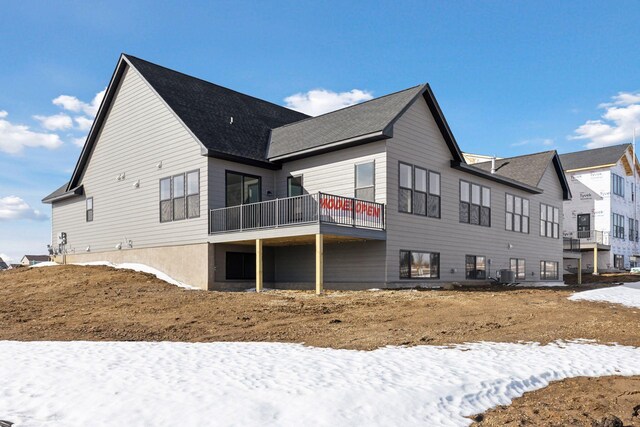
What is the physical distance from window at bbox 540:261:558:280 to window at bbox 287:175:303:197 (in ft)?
53.9

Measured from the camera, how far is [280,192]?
21.9 meters

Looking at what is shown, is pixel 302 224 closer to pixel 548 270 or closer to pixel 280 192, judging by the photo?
pixel 280 192

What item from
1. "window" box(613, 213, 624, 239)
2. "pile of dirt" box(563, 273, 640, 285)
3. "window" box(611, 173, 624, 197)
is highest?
"window" box(611, 173, 624, 197)

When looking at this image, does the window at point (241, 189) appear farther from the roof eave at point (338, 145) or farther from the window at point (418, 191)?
the window at point (418, 191)

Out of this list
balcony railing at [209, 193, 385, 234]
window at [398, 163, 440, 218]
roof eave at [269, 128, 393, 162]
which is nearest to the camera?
balcony railing at [209, 193, 385, 234]

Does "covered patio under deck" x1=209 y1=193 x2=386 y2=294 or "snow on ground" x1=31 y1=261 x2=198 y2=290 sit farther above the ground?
"covered patio under deck" x1=209 y1=193 x2=386 y2=294

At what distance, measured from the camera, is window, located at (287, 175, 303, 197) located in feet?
69.9

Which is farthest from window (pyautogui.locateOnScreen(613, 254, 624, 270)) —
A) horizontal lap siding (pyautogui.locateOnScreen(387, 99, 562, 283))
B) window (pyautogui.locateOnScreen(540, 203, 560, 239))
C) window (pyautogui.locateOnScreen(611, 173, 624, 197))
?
horizontal lap siding (pyautogui.locateOnScreen(387, 99, 562, 283))

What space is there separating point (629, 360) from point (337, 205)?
10.5 meters

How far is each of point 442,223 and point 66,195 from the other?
1923cm

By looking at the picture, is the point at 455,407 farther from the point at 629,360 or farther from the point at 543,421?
the point at 629,360

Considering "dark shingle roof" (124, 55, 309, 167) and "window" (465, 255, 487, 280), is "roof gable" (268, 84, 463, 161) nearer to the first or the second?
"dark shingle roof" (124, 55, 309, 167)

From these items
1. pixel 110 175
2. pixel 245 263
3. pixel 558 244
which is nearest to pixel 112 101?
pixel 110 175

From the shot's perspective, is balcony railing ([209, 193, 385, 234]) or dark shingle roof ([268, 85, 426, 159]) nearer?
balcony railing ([209, 193, 385, 234])
